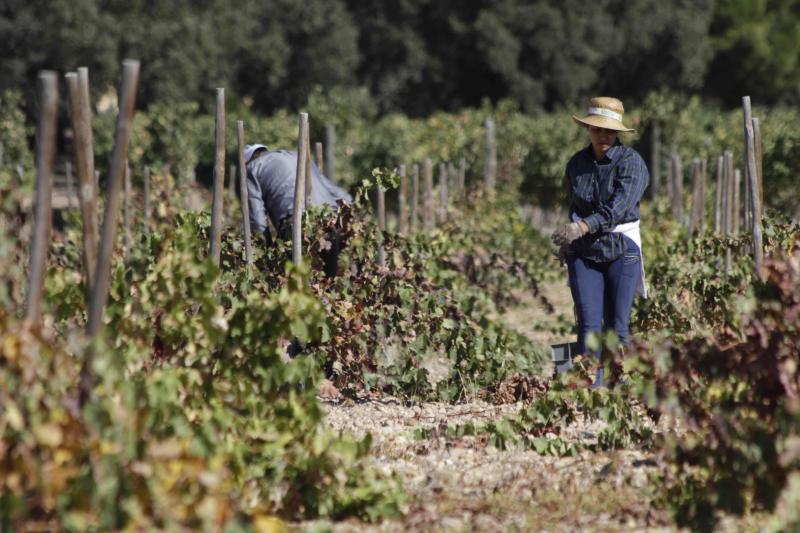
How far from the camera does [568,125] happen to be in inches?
925

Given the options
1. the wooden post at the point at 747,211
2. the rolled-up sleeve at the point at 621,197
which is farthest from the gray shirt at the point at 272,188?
the wooden post at the point at 747,211

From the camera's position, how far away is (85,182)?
11.6 feet

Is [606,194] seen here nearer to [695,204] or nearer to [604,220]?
[604,220]

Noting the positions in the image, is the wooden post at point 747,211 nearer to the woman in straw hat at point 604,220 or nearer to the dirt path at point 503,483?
the woman in straw hat at point 604,220

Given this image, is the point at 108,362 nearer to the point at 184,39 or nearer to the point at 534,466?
the point at 534,466

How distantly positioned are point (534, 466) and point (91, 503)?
1966 mm

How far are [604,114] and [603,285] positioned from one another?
0.78 metres

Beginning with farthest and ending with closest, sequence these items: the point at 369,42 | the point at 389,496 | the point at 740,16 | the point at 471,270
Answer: the point at 740,16 → the point at 369,42 → the point at 471,270 → the point at 389,496

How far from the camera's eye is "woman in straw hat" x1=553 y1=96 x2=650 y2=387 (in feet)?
17.9

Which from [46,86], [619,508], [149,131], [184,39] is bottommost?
[619,508]

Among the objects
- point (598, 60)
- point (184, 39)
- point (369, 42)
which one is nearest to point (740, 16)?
point (598, 60)

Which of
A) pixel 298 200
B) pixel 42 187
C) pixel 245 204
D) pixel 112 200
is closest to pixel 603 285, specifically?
pixel 298 200

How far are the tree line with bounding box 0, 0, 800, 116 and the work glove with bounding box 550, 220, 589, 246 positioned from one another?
28.3 m

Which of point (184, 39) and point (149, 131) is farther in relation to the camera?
point (184, 39)
